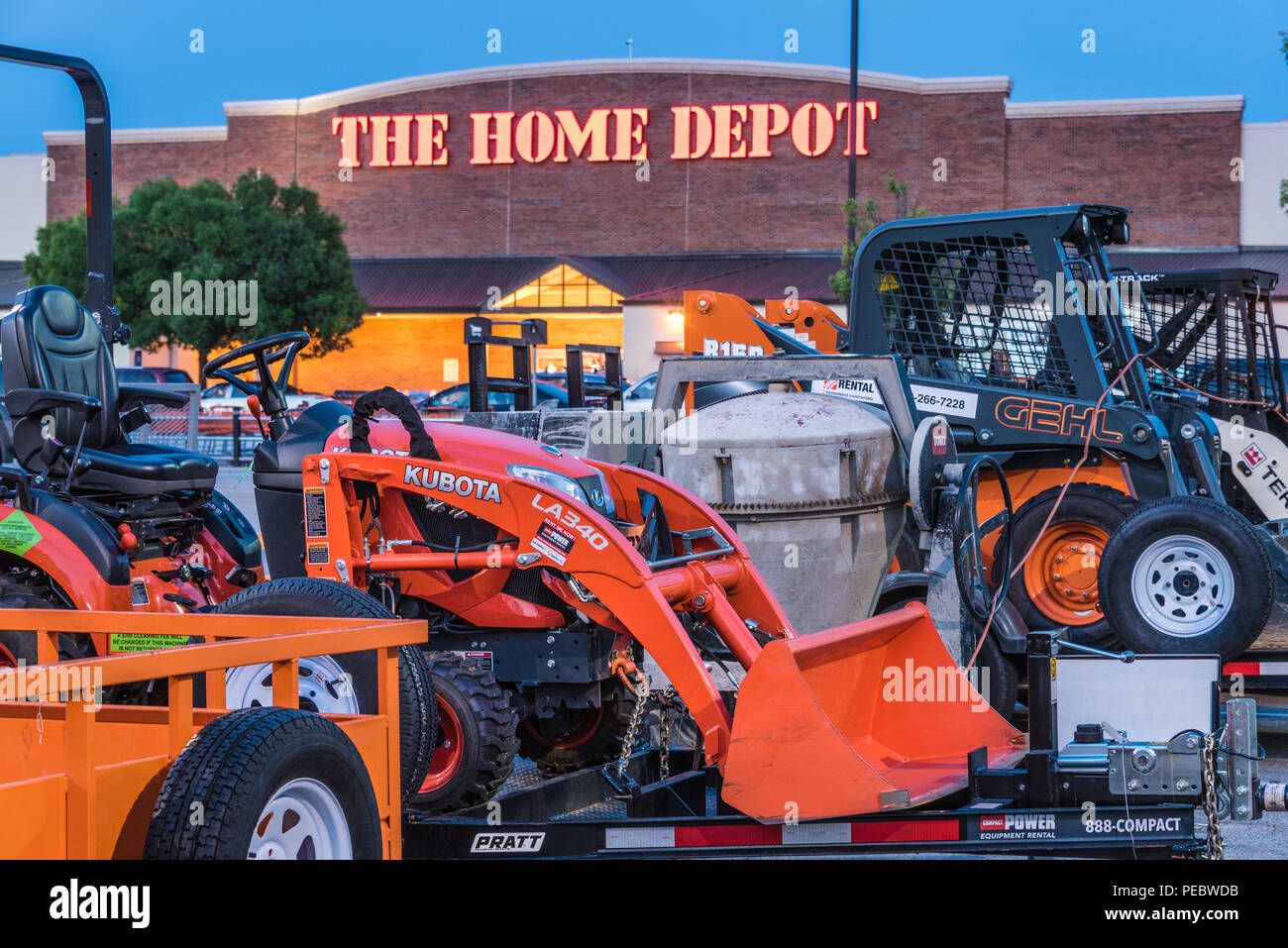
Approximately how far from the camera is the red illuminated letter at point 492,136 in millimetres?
47688

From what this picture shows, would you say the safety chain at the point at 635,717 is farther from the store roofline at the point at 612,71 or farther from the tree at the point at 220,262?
the store roofline at the point at 612,71

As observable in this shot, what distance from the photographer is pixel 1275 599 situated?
24.8 ft

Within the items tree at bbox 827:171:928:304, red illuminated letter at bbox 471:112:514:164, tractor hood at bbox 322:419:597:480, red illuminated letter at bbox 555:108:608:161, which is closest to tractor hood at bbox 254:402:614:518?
tractor hood at bbox 322:419:597:480

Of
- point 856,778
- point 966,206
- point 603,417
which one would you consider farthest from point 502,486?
point 966,206

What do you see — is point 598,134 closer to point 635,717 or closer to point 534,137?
point 534,137

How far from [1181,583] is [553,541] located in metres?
3.68

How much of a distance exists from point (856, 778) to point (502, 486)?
5.32 feet

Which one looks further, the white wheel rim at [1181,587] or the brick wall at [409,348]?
the brick wall at [409,348]

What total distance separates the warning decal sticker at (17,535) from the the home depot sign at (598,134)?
130 ft

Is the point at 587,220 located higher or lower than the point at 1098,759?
higher

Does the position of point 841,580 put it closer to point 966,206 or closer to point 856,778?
point 856,778

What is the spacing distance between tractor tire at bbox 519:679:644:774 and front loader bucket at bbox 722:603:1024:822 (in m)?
0.96

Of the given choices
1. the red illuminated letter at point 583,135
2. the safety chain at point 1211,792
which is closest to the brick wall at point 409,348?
the red illuminated letter at point 583,135

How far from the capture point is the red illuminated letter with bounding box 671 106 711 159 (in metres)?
45.6
